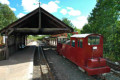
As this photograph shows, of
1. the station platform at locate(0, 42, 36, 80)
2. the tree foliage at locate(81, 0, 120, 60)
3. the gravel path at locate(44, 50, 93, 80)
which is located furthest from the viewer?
the tree foliage at locate(81, 0, 120, 60)

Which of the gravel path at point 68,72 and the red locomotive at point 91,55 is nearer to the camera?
the red locomotive at point 91,55

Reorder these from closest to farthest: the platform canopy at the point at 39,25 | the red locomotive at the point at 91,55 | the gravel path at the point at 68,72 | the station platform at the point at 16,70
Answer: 1. the station platform at the point at 16,70
2. the red locomotive at the point at 91,55
3. the gravel path at the point at 68,72
4. the platform canopy at the point at 39,25

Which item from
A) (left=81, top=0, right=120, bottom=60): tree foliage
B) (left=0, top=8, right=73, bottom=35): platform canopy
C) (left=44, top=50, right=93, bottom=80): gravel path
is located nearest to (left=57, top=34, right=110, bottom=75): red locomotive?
(left=44, top=50, right=93, bottom=80): gravel path

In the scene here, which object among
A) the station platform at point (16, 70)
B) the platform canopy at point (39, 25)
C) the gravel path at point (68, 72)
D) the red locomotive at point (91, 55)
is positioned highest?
the platform canopy at point (39, 25)

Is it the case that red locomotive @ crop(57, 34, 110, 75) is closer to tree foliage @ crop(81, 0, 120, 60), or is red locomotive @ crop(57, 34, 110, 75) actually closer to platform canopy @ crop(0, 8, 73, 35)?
tree foliage @ crop(81, 0, 120, 60)

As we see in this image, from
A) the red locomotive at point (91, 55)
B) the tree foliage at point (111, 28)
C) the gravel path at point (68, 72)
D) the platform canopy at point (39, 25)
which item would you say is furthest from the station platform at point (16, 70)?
the tree foliage at point (111, 28)

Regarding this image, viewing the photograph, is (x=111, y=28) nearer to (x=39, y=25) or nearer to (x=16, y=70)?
(x=39, y=25)

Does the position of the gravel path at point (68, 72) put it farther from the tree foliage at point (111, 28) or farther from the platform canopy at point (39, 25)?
the tree foliage at point (111, 28)

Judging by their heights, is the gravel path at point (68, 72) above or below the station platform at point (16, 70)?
below

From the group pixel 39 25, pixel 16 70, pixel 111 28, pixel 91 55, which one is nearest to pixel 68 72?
pixel 91 55

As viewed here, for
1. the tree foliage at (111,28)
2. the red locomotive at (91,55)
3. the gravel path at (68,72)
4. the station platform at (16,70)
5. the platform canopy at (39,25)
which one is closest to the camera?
the station platform at (16,70)

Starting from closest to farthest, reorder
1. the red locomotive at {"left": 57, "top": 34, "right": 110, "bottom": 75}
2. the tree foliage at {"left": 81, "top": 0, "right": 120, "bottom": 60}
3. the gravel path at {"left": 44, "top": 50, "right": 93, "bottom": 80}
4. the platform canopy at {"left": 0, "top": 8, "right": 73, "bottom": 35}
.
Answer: the red locomotive at {"left": 57, "top": 34, "right": 110, "bottom": 75}, the gravel path at {"left": 44, "top": 50, "right": 93, "bottom": 80}, the platform canopy at {"left": 0, "top": 8, "right": 73, "bottom": 35}, the tree foliage at {"left": 81, "top": 0, "right": 120, "bottom": 60}

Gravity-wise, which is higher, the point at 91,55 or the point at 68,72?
the point at 91,55

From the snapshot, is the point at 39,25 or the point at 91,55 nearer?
the point at 91,55
